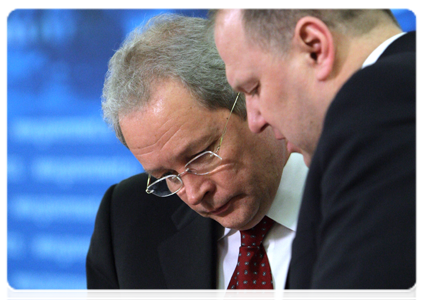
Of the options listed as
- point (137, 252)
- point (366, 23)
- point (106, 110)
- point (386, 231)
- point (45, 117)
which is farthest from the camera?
point (45, 117)

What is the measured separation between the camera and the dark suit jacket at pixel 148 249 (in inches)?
52.6

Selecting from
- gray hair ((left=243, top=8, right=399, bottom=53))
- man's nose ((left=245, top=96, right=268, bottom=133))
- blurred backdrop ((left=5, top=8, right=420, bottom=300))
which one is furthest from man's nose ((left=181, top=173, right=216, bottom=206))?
blurred backdrop ((left=5, top=8, right=420, bottom=300))

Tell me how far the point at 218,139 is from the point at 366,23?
1.82ft

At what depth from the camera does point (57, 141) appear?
2059mm

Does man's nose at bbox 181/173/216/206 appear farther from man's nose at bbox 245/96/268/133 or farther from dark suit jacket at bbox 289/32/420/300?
dark suit jacket at bbox 289/32/420/300

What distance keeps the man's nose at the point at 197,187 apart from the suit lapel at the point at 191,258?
23cm

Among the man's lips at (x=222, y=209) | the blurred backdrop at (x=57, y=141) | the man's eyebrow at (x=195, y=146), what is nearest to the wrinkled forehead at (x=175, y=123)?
the man's eyebrow at (x=195, y=146)

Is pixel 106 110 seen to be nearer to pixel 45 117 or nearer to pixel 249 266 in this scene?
pixel 249 266

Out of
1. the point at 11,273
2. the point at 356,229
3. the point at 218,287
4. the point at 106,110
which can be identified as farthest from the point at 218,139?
the point at 11,273

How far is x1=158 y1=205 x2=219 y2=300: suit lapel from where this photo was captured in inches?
51.5

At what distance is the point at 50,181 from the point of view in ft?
6.90

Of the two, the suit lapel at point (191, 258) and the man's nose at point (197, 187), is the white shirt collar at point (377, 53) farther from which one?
the suit lapel at point (191, 258)

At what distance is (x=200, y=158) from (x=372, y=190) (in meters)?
0.71

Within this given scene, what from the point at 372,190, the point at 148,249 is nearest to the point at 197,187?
the point at 148,249
